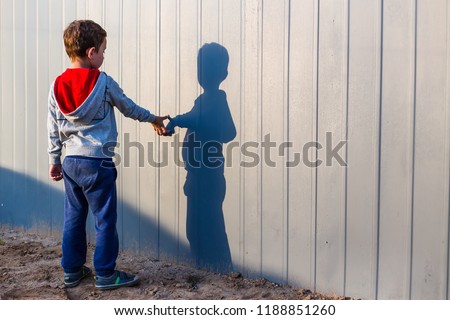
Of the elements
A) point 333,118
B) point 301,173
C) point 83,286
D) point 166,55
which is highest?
point 166,55

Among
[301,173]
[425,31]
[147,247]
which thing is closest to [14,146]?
[147,247]

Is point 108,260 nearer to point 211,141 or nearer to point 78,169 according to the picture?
point 78,169

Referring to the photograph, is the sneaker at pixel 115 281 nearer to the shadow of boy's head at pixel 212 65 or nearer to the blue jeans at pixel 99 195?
the blue jeans at pixel 99 195

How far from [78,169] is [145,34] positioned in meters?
1.00

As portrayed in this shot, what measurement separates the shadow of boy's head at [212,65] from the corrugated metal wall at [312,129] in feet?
0.13

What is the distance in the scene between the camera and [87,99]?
10.5ft

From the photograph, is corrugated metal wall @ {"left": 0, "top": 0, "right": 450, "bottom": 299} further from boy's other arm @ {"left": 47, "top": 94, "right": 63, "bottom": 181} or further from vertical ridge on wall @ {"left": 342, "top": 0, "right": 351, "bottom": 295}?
boy's other arm @ {"left": 47, "top": 94, "right": 63, "bottom": 181}

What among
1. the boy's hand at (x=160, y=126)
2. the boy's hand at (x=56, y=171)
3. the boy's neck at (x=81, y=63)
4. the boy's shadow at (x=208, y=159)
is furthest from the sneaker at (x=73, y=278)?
the boy's neck at (x=81, y=63)

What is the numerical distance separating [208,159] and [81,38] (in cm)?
97

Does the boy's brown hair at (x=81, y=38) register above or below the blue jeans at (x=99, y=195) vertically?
above

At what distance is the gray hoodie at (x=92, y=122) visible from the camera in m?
3.23

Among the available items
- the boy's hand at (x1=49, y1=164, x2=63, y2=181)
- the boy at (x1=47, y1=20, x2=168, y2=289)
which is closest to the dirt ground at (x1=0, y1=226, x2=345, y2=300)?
the boy at (x1=47, y1=20, x2=168, y2=289)

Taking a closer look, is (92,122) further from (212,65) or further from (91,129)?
(212,65)

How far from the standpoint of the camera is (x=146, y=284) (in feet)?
11.3
